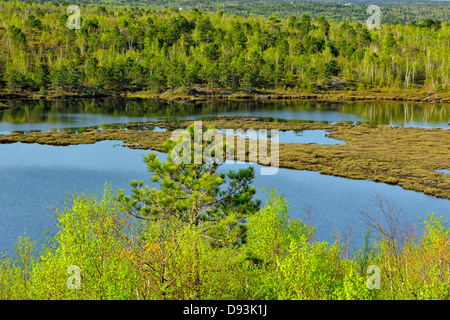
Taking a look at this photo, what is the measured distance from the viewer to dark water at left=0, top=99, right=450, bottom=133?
9406cm

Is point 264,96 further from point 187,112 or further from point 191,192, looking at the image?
point 191,192

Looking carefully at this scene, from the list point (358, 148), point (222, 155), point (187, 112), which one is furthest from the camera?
point (187, 112)

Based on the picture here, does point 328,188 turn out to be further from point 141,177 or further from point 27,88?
point 27,88

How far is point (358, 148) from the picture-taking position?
226ft

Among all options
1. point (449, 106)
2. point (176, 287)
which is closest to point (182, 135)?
point (176, 287)

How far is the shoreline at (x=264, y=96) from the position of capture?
138 meters

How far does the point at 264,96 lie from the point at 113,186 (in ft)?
346

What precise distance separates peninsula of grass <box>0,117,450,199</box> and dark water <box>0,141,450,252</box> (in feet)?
9.05

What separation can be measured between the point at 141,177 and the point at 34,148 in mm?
25227

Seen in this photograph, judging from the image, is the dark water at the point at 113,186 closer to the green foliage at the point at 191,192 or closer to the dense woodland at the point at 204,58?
the green foliage at the point at 191,192

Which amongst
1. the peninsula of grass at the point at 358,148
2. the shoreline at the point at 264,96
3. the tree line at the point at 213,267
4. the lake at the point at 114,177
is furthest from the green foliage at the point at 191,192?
the shoreline at the point at 264,96

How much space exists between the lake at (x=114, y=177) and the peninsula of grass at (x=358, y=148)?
2586mm

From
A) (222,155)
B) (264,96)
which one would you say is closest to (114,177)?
(222,155)
